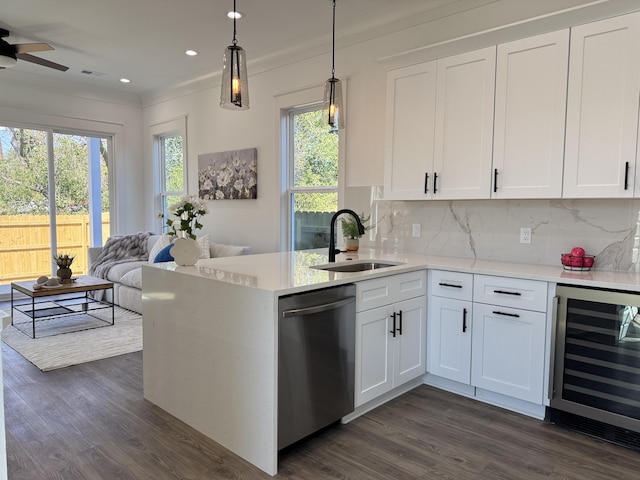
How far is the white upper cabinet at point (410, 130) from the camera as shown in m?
3.29

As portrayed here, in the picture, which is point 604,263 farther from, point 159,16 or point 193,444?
point 159,16

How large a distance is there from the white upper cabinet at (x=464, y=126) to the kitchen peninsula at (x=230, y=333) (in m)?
0.61

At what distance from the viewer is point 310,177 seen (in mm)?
4719

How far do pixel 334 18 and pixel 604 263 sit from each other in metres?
2.84

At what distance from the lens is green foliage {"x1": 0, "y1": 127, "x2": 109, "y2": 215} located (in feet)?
19.0

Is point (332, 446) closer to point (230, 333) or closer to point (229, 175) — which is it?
point (230, 333)

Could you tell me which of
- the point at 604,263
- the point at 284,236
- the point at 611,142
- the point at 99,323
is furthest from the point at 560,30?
the point at 99,323

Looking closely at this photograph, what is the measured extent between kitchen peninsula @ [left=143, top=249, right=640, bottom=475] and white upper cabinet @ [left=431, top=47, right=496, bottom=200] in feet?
1.99

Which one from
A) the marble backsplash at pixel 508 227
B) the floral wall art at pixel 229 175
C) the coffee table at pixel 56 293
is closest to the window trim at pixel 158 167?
the floral wall art at pixel 229 175

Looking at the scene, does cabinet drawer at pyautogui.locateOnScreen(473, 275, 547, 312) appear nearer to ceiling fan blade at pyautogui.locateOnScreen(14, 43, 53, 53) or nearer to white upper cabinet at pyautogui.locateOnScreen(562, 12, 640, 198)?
white upper cabinet at pyautogui.locateOnScreen(562, 12, 640, 198)

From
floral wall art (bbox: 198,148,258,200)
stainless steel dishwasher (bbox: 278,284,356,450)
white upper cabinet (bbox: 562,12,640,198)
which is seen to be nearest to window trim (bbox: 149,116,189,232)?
floral wall art (bbox: 198,148,258,200)

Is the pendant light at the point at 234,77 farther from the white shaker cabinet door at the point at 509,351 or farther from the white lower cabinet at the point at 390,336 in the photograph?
the white shaker cabinet door at the point at 509,351

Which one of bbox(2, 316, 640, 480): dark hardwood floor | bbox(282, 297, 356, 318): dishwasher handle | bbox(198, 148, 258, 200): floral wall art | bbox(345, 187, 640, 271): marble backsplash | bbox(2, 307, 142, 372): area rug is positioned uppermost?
bbox(198, 148, 258, 200): floral wall art

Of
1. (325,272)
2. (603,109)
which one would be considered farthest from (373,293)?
(603,109)
